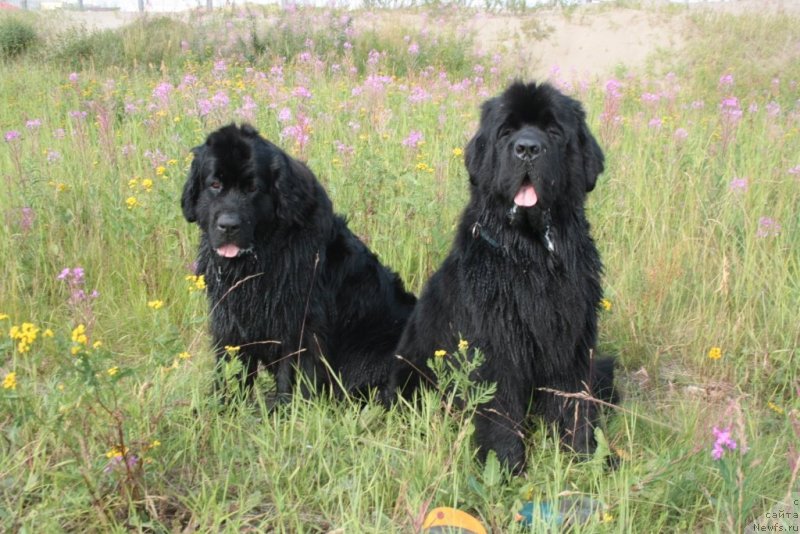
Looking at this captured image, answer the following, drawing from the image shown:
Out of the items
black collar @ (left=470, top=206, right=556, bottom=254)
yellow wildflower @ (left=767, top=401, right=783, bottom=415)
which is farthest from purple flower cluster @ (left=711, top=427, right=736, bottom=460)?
yellow wildflower @ (left=767, top=401, right=783, bottom=415)

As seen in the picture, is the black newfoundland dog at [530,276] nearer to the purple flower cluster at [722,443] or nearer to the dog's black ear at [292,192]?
the dog's black ear at [292,192]

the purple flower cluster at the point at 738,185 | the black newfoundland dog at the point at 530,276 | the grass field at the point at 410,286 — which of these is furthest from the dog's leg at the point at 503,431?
the purple flower cluster at the point at 738,185

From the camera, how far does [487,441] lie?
2580mm

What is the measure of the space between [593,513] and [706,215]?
2.87m

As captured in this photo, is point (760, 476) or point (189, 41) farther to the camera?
point (189, 41)

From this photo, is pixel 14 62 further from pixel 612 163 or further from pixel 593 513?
pixel 593 513

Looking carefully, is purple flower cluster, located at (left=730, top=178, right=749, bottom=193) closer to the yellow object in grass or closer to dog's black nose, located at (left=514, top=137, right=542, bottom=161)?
dog's black nose, located at (left=514, top=137, right=542, bottom=161)

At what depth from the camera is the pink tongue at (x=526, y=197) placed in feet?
8.01

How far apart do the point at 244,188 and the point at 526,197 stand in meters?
1.33

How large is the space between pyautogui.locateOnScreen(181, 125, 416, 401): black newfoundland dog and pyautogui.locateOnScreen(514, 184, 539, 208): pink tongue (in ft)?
3.46

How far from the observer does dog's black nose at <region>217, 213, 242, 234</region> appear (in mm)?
2779

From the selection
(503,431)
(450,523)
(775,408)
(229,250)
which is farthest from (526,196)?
(775,408)

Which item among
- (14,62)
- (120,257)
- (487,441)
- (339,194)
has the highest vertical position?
(14,62)

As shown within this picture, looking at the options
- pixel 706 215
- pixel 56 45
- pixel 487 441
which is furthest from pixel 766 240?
pixel 56 45
